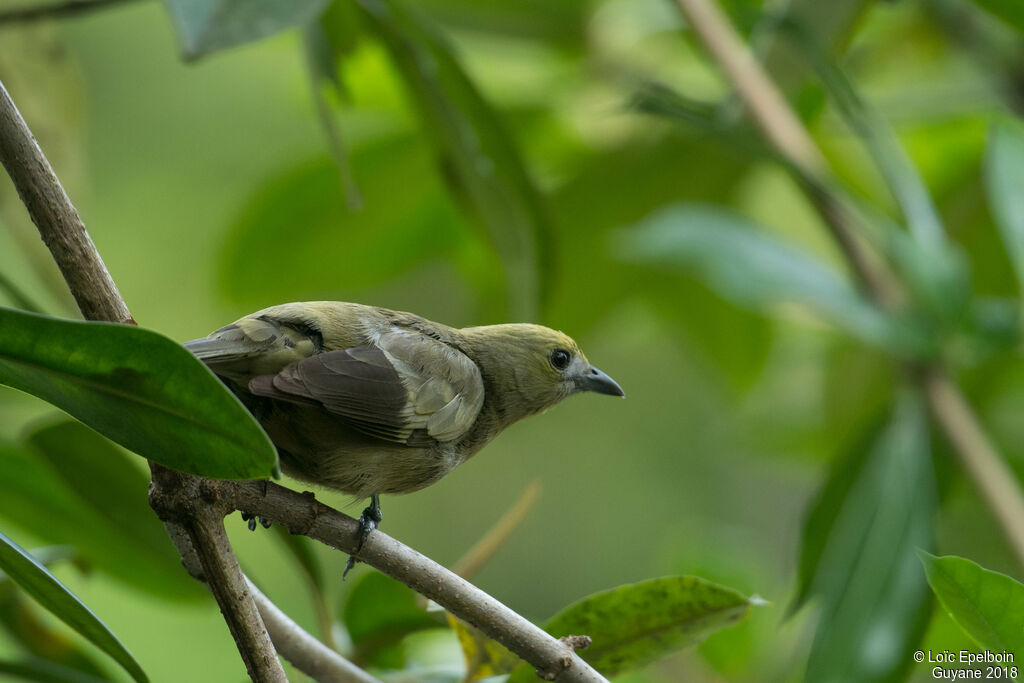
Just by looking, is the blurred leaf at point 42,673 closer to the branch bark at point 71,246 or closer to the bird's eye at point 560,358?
the branch bark at point 71,246

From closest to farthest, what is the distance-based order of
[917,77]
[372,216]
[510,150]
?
[510,150], [372,216], [917,77]

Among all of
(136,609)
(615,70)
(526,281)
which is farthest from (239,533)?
(526,281)

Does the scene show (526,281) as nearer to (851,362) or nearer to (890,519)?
(890,519)

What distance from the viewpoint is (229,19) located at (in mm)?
1686

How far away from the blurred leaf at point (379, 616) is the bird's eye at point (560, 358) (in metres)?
0.80

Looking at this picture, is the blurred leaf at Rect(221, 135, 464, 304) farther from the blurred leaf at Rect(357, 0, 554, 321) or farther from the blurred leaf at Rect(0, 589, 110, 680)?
the blurred leaf at Rect(0, 589, 110, 680)

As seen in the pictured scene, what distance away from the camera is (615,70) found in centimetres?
357

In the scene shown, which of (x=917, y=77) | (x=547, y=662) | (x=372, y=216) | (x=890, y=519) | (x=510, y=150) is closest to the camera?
(x=547, y=662)

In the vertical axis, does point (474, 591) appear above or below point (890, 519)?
above

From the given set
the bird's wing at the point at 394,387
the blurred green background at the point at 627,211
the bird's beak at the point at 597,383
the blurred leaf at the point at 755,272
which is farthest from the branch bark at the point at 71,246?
the blurred leaf at the point at 755,272

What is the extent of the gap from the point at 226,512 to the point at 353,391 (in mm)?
449

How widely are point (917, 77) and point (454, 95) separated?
2641 mm

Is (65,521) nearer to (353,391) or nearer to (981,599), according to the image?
(353,391)

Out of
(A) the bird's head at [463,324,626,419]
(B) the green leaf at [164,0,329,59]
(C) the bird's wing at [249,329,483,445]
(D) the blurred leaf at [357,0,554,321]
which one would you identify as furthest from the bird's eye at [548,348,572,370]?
(B) the green leaf at [164,0,329,59]
